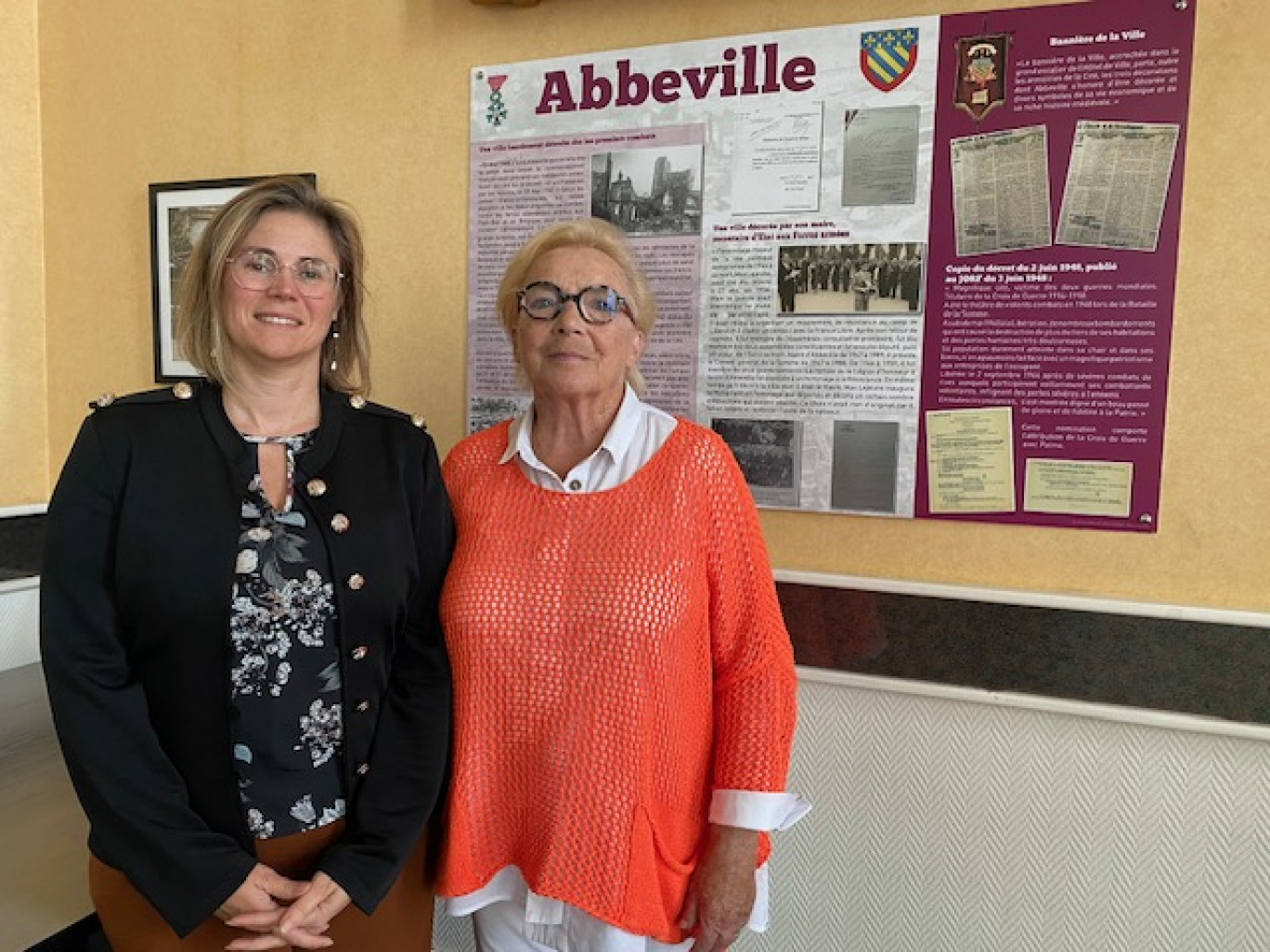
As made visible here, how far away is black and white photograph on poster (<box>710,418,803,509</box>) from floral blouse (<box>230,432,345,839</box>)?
0.81 metres

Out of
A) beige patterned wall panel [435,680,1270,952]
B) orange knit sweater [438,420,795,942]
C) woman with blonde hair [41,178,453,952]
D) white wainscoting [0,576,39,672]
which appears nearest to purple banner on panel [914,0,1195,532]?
beige patterned wall panel [435,680,1270,952]

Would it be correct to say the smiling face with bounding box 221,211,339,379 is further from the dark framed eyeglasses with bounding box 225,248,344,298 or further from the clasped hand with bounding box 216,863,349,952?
the clasped hand with bounding box 216,863,349,952

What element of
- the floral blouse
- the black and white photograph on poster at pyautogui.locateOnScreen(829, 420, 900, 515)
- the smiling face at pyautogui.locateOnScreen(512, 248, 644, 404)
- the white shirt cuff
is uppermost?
the smiling face at pyautogui.locateOnScreen(512, 248, 644, 404)

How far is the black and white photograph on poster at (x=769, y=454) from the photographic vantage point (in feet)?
5.18

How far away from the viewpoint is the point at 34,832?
1.39 meters

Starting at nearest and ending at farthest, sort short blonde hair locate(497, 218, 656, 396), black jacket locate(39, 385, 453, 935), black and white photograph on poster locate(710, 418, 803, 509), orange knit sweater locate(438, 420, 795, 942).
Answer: black jacket locate(39, 385, 453, 935), orange knit sweater locate(438, 420, 795, 942), short blonde hair locate(497, 218, 656, 396), black and white photograph on poster locate(710, 418, 803, 509)

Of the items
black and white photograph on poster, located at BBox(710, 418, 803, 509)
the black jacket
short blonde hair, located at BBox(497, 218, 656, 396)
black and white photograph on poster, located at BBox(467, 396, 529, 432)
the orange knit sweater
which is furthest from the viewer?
black and white photograph on poster, located at BBox(467, 396, 529, 432)

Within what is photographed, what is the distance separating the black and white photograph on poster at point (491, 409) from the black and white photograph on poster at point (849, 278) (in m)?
→ 0.57

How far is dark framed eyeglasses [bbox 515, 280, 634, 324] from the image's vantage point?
1203mm

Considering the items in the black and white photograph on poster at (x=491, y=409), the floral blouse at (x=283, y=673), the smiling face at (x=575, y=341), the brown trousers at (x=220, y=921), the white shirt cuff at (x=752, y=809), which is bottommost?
the brown trousers at (x=220, y=921)

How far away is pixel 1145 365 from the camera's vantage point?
1356 millimetres

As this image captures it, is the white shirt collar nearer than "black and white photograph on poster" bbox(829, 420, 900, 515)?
Yes

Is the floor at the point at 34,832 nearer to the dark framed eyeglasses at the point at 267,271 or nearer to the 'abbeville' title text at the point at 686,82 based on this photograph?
the dark framed eyeglasses at the point at 267,271

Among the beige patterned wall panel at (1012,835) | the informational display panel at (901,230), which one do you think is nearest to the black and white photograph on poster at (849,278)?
the informational display panel at (901,230)
